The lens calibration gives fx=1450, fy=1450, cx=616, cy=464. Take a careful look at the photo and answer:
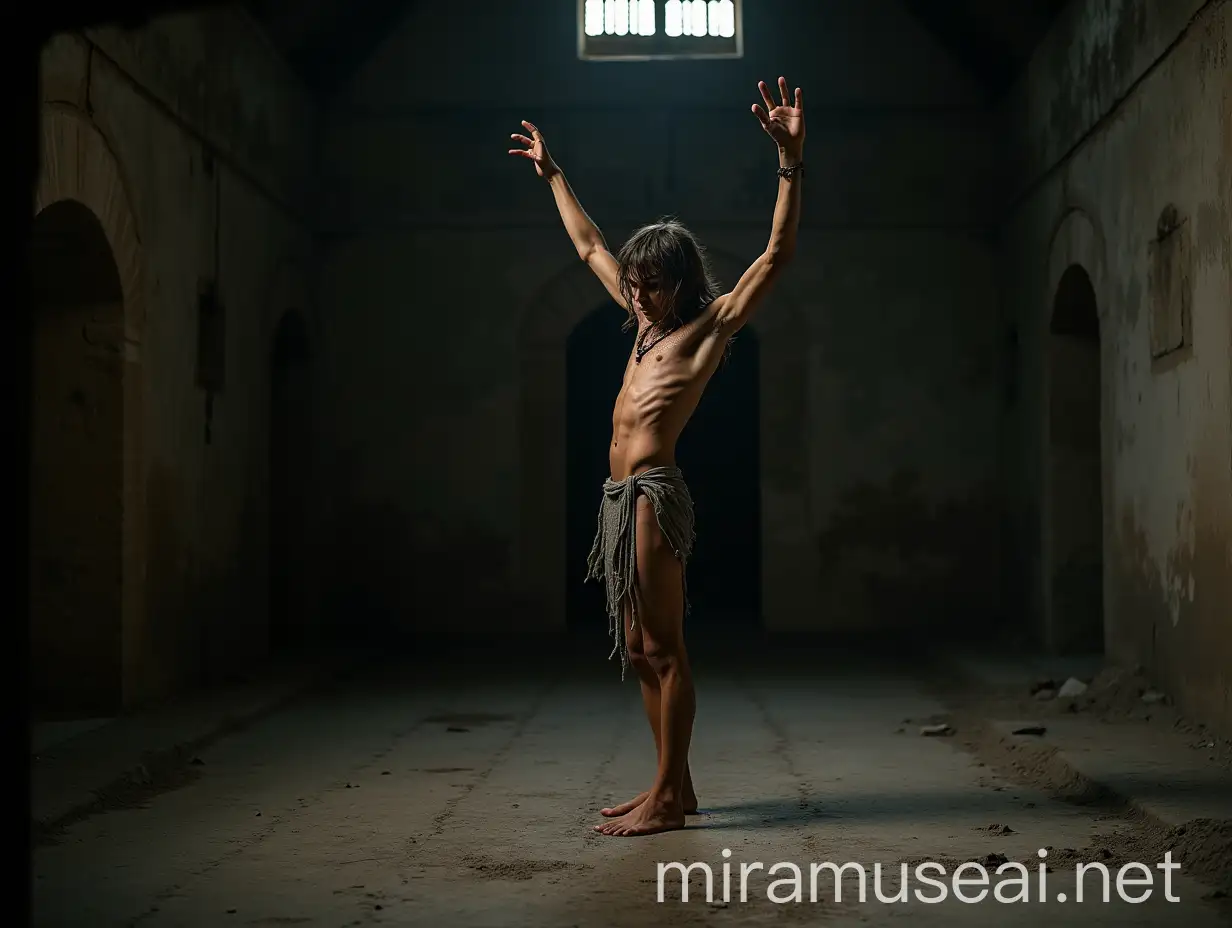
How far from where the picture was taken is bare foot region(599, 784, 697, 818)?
458 centimetres

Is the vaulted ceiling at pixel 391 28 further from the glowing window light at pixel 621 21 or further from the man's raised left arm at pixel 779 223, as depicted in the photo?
the man's raised left arm at pixel 779 223

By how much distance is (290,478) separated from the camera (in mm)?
10570

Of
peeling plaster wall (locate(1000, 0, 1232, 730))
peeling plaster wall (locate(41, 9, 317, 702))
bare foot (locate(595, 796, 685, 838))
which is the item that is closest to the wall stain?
peeling plaster wall (locate(1000, 0, 1232, 730))

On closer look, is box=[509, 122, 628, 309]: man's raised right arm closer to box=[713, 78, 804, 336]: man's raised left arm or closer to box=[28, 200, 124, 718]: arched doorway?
box=[713, 78, 804, 336]: man's raised left arm

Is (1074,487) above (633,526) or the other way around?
above

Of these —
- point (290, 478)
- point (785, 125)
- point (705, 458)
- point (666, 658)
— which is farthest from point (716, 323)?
point (705, 458)

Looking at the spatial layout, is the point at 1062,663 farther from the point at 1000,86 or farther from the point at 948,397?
the point at 1000,86

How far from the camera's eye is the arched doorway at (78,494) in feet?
22.4

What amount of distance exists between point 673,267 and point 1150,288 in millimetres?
3372

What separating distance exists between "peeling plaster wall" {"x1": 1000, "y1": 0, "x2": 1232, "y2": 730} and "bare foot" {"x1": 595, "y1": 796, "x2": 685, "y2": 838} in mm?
2677

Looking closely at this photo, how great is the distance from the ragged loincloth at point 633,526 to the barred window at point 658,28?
23.5 feet

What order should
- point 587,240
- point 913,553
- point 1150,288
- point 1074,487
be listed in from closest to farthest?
point 587,240, point 1150,288, point 1074,487, point 913,553

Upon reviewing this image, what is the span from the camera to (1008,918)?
3404 mm

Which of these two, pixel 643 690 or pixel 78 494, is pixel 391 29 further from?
pixel 643 690
